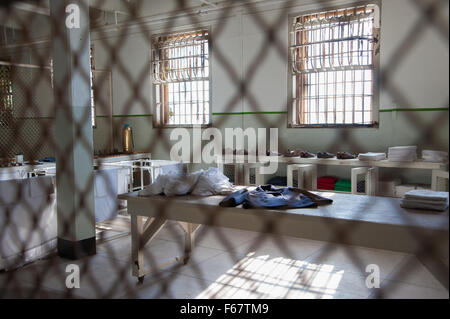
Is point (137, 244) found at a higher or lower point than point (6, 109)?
lower

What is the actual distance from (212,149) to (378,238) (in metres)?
3.92

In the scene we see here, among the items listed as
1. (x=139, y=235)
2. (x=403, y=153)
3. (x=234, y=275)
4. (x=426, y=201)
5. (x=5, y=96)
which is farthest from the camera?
(x=5, y=96)

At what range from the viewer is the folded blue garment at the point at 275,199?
217cm

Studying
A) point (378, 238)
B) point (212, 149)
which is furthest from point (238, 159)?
point (378, 238)

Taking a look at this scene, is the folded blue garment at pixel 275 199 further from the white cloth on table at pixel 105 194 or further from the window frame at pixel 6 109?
the window frame at pixel 6 109

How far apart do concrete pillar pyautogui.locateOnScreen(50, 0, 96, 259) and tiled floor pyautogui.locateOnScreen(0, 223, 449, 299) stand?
252mm

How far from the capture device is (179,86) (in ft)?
19.3

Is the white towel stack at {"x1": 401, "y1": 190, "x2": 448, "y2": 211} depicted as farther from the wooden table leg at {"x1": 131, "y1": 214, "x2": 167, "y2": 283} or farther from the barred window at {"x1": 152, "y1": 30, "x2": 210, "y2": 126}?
the barred window at {"x1": 152, "y1": 30, "x2": 210, "y2": 126}

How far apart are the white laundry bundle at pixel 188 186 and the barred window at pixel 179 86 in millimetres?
3089

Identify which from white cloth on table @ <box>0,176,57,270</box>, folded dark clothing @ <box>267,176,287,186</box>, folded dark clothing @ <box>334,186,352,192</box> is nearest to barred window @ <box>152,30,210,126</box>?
folded dark clothing @ <box>267,176,287,186</box>

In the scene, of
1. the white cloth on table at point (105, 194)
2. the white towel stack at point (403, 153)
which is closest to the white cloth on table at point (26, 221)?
the white cloth on table at point (105, 194)

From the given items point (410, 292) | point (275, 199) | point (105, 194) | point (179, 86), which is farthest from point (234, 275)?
point (179, 86)

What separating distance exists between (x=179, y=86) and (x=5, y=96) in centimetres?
252

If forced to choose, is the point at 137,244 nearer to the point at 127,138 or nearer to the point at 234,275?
the point at 234,275
